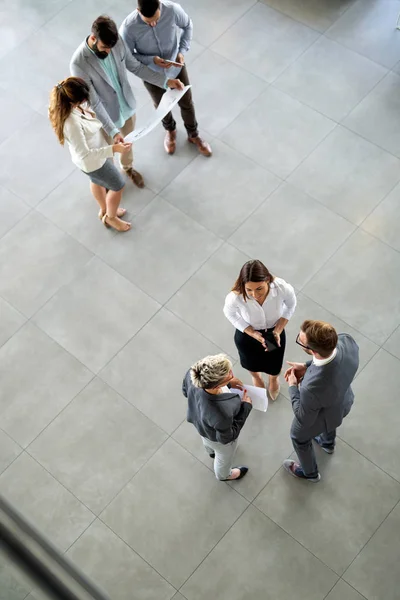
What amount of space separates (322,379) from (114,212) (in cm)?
239

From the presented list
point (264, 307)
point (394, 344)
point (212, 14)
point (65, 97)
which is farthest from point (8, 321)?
point (212, 14)

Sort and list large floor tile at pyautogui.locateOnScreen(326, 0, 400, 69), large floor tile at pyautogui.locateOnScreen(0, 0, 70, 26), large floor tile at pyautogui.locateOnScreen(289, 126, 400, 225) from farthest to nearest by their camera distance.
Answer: large floor tile at pyautogui.locateOnScreen(0, 0, 70, 26) → large floor tile at pyautogui.locateOnScreen(326, 0, 400, 69) → large floor tile at pyautogui.locateOnScreen(289, 126, 400, 225)

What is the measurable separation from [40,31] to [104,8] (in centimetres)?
64

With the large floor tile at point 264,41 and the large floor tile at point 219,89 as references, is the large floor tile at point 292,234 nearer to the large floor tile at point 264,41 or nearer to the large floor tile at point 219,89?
the large floor tile at point 219,89

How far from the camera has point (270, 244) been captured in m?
4.64

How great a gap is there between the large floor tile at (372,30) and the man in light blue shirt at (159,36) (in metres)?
1.80

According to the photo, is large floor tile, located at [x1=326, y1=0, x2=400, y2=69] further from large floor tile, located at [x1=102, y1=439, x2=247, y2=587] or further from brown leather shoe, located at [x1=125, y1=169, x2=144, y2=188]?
large floor tile, located at [x1=102, y1=439, x2=247, y2=587]

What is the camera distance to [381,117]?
5.12 meters

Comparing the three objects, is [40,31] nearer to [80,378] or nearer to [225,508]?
[80,378]

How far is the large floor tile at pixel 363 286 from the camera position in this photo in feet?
14.1

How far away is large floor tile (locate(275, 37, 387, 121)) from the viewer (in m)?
5.22

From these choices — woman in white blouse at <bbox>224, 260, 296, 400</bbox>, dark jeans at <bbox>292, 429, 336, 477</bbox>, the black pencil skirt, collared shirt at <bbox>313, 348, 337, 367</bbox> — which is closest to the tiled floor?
dark jeans at <bbox>292, 429, 336, 477</bbox>

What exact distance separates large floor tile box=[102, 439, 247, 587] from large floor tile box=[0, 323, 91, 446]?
748mm

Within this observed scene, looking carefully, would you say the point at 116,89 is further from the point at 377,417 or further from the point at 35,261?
the point at 377,417
